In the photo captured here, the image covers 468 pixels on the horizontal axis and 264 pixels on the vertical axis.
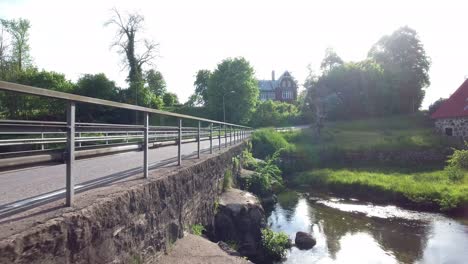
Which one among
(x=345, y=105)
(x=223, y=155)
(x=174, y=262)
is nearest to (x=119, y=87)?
(x=345, y=105)

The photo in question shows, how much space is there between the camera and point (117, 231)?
142 inches

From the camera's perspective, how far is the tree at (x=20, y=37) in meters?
37.7

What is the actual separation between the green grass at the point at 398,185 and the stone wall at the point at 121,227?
44.7 ft

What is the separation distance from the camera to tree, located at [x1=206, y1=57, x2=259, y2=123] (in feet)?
158

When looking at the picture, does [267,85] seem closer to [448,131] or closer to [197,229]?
[448,131]

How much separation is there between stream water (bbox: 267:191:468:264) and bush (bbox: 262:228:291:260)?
280 millimetres

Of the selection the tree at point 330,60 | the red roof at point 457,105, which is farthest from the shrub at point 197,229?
the tree at point 330,60

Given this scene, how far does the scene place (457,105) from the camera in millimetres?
31641

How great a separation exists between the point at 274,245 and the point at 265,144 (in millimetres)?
17305

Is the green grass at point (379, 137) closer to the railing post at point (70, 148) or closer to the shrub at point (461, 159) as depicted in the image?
the shrub at point (461, 159)

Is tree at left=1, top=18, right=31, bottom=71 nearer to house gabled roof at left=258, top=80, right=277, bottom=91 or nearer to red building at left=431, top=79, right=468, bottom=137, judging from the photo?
red building at left=431, top=79, right=468, bottom=137

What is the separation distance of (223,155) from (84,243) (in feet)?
25.9

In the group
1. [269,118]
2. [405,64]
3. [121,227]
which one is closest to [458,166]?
[121,227]

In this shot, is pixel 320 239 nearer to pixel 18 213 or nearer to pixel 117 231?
pixel 117 231
